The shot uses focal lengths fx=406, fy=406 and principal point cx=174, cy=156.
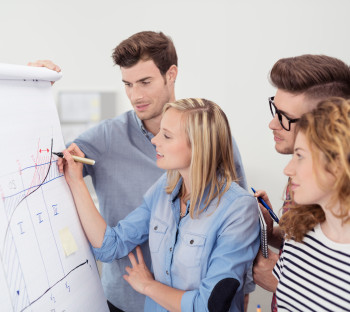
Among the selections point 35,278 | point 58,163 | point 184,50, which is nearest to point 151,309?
point 35,278

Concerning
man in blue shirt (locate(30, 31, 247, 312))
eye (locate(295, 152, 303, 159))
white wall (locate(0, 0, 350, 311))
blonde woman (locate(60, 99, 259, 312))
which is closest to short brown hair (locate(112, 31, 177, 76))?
man in blue shirt (locate(30, 31, 247, 312))

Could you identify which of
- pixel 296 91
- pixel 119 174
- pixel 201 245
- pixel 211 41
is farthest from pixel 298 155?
pixel 211 41

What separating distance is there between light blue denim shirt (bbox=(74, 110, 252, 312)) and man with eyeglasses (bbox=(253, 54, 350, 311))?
0.40m

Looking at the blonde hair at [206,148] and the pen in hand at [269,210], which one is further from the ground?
the blonde hair at [206,148]

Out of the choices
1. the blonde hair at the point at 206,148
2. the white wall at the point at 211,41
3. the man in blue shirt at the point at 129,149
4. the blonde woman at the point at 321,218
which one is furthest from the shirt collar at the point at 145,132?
the white wall at the point at 211,41

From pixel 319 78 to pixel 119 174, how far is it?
81cm

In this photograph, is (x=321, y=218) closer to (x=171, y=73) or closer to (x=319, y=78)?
(x=319, y=78)

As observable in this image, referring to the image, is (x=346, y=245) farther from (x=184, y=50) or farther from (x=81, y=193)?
(x=184, y=50)

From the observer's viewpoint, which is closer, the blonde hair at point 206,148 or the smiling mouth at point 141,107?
the blonde hair at point 206,148

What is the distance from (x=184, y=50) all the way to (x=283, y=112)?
65.3 inches

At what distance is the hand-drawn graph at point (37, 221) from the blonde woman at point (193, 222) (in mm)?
77

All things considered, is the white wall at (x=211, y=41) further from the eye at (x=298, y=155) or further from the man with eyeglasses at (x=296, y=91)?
the eye at (x=298, y=155)

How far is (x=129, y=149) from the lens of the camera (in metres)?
1.60

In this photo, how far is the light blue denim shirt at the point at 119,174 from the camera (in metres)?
1.59
